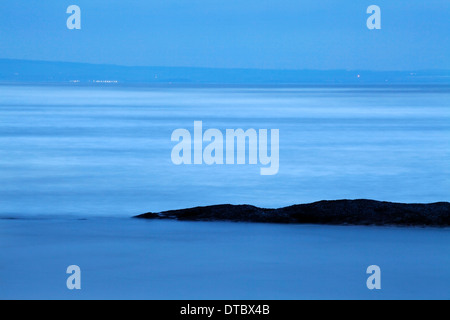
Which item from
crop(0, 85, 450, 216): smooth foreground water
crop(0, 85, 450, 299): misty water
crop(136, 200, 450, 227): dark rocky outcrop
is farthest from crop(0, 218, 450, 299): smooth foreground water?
crop(0, 85, 450, 216): smooth foreground water

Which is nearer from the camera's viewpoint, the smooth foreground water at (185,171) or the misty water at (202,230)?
the misty water at (202,230)

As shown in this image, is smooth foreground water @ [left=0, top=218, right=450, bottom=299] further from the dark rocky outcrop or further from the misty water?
the dark rocky outcrop

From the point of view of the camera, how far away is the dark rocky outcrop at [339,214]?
7539 millimetres

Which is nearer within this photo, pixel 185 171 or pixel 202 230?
pixel 202 230

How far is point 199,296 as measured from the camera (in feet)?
18.0

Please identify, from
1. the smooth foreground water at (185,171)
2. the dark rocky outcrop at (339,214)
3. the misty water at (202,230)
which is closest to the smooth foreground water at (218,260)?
the misty water at (202,230)

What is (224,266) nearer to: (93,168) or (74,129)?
(93,168)

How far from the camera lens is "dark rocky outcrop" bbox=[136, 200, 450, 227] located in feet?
24.7

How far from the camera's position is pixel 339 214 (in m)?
7.69

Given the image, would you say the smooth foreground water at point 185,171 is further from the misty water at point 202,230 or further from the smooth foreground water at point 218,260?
the smooth foreground water at point 218,260

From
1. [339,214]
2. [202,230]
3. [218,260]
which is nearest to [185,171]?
[339,214]

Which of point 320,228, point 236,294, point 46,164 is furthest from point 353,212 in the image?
point 46,164

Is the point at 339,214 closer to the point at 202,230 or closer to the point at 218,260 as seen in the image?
the point at 202,230
